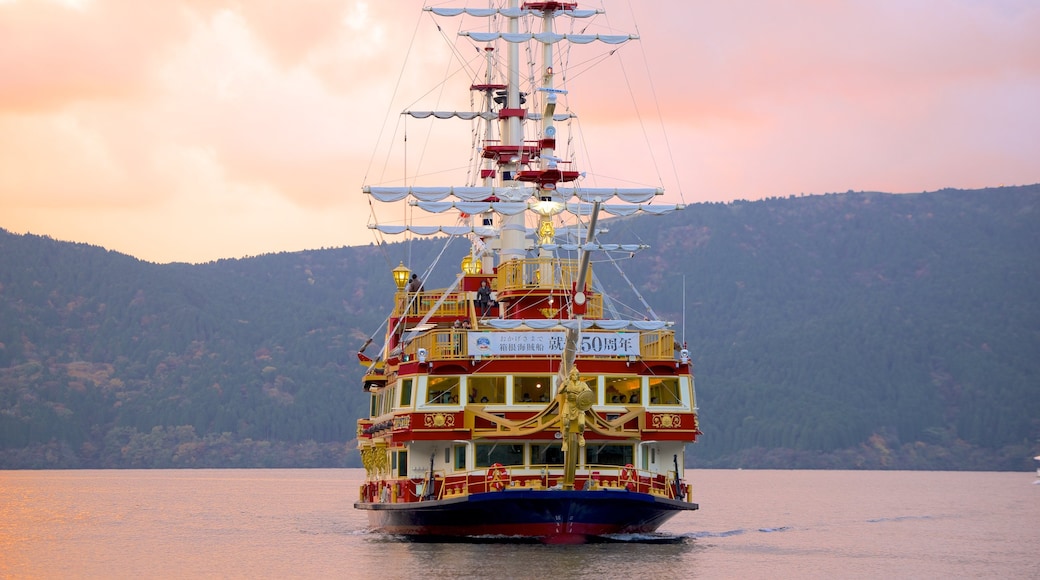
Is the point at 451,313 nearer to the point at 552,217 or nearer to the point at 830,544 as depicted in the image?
the point at 552,217

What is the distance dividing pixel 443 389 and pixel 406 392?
1926 millimetres

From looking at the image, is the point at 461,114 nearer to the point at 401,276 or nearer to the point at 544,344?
the point at 401,276

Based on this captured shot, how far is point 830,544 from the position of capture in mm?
75562

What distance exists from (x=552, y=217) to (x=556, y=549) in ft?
49.4

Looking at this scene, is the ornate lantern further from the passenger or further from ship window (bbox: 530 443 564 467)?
ship window (bbox: 530 443 564 467)

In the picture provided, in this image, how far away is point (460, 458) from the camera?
61.4 m

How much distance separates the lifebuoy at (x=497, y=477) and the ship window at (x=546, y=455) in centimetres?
132

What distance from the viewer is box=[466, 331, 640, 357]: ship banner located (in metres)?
61.1

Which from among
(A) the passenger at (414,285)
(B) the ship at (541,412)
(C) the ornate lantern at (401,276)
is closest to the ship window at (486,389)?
(B) the ship at (541,412)

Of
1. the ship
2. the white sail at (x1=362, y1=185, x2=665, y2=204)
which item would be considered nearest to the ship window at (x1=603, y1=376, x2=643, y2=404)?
the ship

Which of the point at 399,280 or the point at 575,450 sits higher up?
the point at 399,280

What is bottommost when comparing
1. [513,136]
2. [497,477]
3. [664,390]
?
[497,477]

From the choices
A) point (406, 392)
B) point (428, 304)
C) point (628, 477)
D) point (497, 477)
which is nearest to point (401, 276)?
point (428, 304)

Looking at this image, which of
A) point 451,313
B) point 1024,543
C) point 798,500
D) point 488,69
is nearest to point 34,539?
point 451,313
